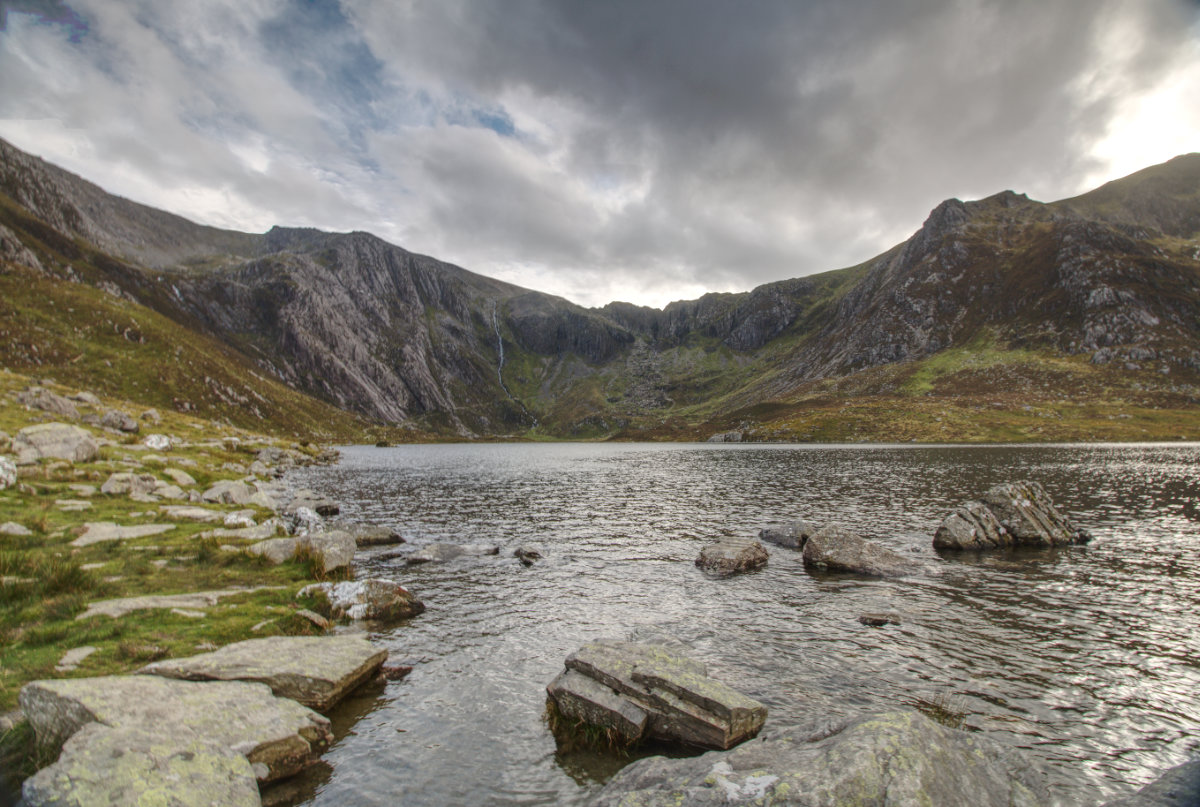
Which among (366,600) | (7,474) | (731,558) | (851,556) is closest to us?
(366,600)

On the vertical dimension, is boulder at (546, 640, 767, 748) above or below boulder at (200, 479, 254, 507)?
below

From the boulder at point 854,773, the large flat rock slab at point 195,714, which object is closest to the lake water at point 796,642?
the large flat rock slab at point 195,714

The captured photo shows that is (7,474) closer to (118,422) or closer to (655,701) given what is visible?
(118,422)

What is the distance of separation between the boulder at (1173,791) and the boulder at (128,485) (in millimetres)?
44856

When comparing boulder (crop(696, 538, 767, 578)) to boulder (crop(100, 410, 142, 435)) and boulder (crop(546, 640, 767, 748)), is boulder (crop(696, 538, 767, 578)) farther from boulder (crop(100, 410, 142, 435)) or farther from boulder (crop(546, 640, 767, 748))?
boulder (crop(100, 410, 142, 435))

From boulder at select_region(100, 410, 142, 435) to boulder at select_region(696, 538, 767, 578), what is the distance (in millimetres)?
63830

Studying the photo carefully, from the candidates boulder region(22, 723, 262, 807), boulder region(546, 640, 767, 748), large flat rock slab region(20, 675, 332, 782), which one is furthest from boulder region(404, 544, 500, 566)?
boulder region(22, 723, 262, 807)

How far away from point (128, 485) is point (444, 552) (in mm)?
21201

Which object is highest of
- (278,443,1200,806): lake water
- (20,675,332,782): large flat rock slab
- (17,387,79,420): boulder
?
(17,387,79,420): boulder

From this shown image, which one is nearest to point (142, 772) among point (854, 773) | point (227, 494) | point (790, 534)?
point (854, 773)

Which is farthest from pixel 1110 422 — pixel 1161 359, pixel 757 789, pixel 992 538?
pixel 757 789

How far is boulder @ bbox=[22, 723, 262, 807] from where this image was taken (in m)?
7.71

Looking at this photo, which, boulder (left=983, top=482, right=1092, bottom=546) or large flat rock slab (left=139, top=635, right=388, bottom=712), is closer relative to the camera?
large flat rock slab (left=139, top=635, right=388, bottom=712)

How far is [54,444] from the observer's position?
35438mm
